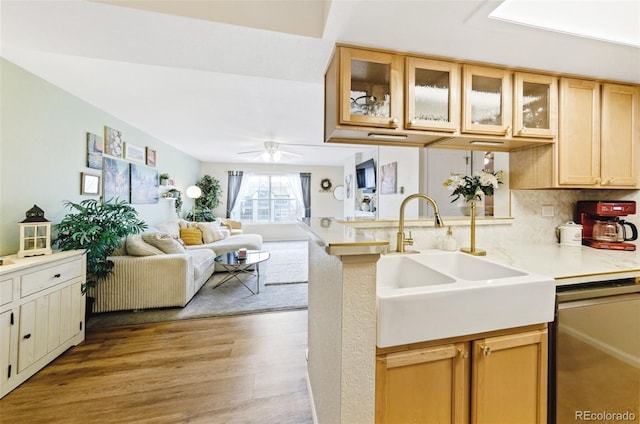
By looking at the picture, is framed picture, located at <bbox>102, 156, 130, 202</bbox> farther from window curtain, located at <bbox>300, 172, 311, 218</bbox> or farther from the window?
window curtain, located at <bbox>300, 172, 311, 218</bbox>

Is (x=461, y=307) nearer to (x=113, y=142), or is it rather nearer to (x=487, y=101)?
(x=487, y=101)

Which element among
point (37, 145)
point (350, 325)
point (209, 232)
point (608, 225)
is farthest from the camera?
point (209, 232)

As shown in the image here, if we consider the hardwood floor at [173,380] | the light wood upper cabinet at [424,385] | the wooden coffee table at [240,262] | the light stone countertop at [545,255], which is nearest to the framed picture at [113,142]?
the wooden coffee table at [240,262]

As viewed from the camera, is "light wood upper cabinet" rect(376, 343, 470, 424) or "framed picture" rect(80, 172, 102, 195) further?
"framed picture" rect(80, 172, 102, 195)

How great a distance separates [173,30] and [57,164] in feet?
7.23

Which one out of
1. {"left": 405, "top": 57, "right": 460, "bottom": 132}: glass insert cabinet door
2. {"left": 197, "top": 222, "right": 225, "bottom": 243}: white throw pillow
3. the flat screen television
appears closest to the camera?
{"left": 405, "top": 57, "right": 460, "bottom": 132}: glass insert cabinet door

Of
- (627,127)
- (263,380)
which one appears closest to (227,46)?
(263,380)

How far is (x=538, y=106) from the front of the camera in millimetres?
1639

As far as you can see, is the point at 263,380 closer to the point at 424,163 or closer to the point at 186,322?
the point at 186,322

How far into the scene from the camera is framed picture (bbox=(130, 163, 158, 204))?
366cm

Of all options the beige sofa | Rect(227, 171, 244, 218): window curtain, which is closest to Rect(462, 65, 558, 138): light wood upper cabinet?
the beige sofa

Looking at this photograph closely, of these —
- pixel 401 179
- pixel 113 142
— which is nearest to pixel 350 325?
pixel 401 179

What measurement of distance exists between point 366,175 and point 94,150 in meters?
3.91

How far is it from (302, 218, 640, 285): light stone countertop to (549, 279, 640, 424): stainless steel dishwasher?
7 cm
